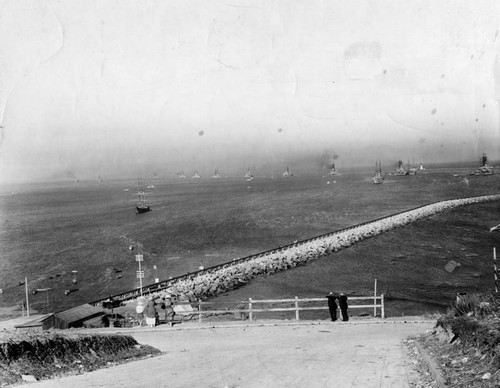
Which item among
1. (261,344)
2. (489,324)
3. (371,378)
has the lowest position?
(261,344)

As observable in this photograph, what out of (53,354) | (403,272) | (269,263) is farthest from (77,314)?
(403,272)

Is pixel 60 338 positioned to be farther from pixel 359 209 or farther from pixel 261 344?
pixel 359 209

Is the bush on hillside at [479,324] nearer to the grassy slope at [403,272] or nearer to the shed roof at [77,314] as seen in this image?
the shed roof at [77,314]

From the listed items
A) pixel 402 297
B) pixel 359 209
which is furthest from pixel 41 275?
pixel 359 209

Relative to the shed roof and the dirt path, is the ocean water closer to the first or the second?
the shed roof

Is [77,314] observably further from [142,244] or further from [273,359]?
[142,244]

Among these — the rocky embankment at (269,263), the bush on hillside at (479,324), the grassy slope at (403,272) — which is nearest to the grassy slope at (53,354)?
the bush on hillside at (479,324)

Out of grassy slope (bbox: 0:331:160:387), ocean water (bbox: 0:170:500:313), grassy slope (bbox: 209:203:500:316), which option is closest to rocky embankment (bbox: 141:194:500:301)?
grassy slope (bbox: 209:203:500:316)
